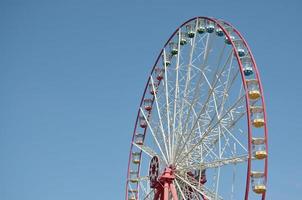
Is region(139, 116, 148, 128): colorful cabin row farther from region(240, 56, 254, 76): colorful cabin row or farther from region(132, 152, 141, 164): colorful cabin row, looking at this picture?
region(240, 56, 254, 76): colorful cabin row

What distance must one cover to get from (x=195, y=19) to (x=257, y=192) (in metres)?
11.4

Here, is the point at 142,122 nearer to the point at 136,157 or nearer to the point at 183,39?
the point at 136,157

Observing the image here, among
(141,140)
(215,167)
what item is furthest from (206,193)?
(141,140)

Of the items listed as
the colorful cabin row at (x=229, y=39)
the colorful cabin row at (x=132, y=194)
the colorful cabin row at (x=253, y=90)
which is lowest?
the colorful cabin row at (x=132, y=194)

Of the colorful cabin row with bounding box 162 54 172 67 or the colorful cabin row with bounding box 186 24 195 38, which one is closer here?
the colorful cabin row with bounding box 186 24 195 38

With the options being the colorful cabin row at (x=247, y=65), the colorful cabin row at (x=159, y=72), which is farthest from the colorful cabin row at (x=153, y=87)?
the colorful cabin row at (x=247, y=65)

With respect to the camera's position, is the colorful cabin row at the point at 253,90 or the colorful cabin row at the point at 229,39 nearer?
the colorful cabin row at the point at 253,90

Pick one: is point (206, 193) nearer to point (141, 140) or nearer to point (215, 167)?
point (215, 167)

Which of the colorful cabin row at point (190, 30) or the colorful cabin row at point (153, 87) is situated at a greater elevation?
the colorful cabin row at point (190, 30)

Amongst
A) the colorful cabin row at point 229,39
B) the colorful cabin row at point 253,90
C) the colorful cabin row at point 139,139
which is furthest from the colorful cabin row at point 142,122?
the colorful cabin row at point 253,90

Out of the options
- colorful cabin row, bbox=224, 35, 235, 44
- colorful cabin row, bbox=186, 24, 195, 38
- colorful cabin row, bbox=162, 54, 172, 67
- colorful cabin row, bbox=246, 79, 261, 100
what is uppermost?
colorful cabin row, bbox=186, 24, 195, 38

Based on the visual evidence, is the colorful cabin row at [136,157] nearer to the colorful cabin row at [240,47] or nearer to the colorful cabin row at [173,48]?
the colorful cabin row at [173,48]

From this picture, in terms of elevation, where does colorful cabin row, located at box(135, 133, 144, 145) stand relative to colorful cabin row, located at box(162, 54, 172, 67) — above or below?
below

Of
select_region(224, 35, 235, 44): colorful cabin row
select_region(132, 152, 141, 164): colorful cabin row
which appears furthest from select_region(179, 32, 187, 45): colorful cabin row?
select_region(132, 152, 141, 164): colorful cabin row
